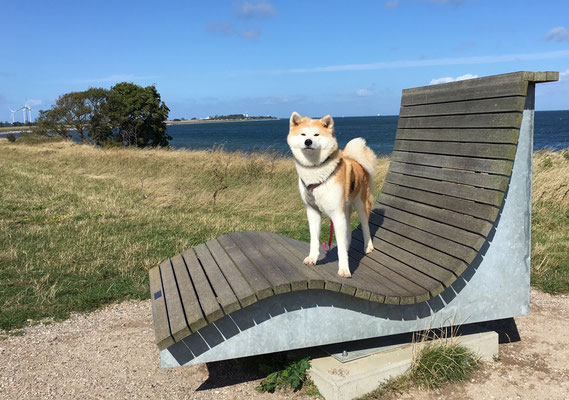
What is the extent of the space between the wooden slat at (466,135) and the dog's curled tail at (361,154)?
2.92 ft

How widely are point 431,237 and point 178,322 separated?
2.52m

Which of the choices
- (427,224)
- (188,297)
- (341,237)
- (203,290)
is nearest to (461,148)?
(427,224)

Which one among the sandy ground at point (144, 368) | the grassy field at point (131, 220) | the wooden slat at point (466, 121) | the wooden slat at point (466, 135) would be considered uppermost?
the wooden slat at point (466, 121)

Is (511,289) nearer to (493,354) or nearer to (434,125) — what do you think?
(493,354)

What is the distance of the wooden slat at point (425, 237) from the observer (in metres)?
3.85

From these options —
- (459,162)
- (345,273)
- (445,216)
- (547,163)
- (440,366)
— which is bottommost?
(440,366)

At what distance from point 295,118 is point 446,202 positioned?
180cm

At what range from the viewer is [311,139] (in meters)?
3.47

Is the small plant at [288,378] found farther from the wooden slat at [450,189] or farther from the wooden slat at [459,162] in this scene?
the wooden slat at [459,162]

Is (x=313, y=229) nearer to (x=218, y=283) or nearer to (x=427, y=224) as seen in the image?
(x=218, y=283)

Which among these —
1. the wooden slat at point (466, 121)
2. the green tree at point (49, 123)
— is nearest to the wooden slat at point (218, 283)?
the wooden slat at point (466, 121)

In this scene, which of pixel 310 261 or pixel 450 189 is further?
pixel 450 189

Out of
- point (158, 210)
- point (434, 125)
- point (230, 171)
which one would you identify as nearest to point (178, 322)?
point (434, 125)

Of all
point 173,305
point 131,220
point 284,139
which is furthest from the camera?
point 284,139
